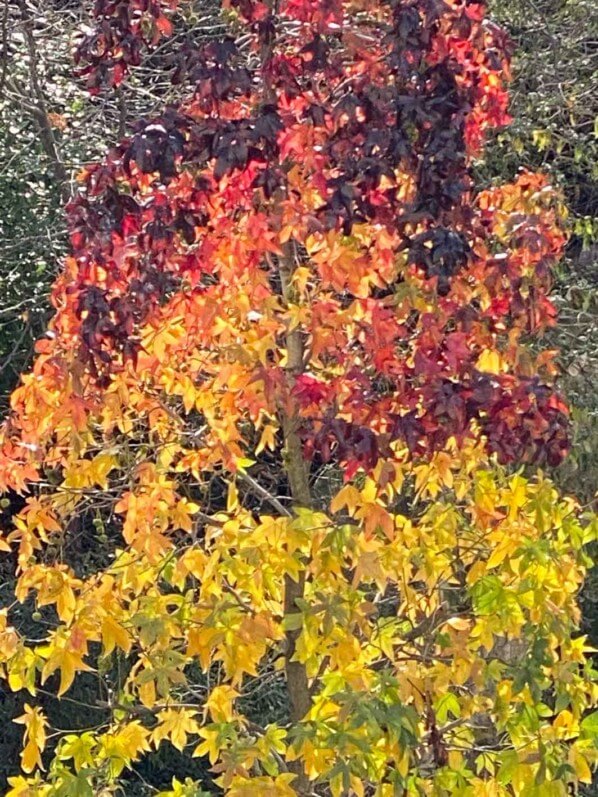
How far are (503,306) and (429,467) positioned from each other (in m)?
0.32

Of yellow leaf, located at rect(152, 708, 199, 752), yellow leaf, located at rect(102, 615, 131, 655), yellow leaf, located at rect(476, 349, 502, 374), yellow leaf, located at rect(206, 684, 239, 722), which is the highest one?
yellow leaf, located at rect(476, 349, 502, 374)

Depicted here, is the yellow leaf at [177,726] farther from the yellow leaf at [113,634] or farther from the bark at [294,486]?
the yellow leaf at [113,634]

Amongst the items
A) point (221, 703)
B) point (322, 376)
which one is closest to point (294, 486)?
point (322, 376)

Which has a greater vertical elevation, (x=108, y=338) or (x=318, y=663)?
(x=108, y=338)

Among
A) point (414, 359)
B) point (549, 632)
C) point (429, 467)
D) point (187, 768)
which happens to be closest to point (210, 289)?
point (414, 359)

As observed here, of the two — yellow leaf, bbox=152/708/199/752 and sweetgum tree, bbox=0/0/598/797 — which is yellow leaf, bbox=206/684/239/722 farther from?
yellow leaf, bbox=152/708/199/752

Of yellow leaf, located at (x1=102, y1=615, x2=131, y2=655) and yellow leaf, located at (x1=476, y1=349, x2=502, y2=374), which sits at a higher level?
yellow leaf, located at (x1=476, y1=349, x2=502, y2=374)

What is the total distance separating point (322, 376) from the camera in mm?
2273

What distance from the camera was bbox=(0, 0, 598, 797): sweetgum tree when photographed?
190 cm

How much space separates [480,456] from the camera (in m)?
2.31

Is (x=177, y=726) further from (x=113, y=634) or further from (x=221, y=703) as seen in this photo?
(x=113, y=634)

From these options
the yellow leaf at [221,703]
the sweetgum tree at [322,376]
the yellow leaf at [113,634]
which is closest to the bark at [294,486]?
the sweetgum tree at [322,376]

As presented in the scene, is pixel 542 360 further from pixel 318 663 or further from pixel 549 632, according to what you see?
pixel 318 663

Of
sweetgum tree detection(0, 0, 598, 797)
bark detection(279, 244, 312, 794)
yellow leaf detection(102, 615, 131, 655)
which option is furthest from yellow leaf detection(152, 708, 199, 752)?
yellow leaf detection(102, 615, 131, 655)
